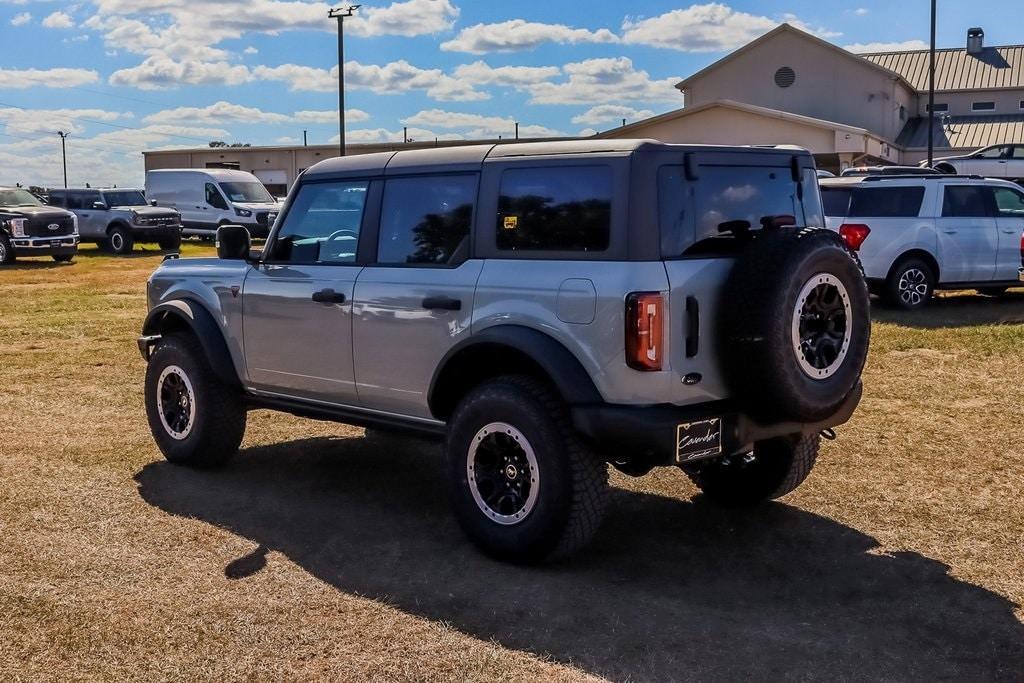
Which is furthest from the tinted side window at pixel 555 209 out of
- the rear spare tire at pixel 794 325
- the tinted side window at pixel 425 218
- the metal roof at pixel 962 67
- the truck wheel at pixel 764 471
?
the metal roof at pixel 962 67

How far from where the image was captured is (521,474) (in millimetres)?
5215

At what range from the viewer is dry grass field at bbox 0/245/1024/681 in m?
4.26

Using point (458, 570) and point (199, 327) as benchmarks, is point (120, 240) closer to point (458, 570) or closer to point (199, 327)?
point (199, 327)

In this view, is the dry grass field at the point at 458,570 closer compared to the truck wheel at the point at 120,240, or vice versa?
the dry grass field at the point at 458,570

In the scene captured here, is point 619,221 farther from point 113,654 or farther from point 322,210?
point 113,654

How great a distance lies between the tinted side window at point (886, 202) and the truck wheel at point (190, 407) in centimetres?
1077

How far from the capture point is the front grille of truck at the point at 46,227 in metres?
26.2

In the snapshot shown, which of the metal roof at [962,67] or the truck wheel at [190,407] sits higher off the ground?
the metal roof at [962,67]

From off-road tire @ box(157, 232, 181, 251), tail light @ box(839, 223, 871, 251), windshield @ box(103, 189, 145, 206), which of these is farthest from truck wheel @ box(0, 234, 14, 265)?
tail light @ box(839, 223, 871, 251)

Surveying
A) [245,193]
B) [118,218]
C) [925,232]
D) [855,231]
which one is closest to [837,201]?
[855,231]

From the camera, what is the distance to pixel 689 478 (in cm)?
689

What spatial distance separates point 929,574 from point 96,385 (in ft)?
25.3

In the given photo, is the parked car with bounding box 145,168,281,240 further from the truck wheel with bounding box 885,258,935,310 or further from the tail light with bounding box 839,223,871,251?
the truck wheel with bounding box 885,258,935,310

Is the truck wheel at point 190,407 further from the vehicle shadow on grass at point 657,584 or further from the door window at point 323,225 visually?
the door window at point 323,225
